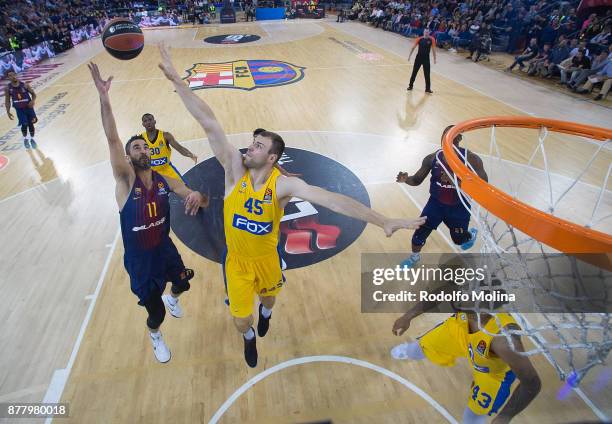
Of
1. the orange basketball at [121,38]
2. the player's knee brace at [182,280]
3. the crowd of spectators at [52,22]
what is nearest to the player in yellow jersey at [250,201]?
the player's knee brace at [182,280]

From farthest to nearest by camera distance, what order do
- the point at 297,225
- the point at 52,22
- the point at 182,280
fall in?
the point at 52,22
the point at 297,225
the point at 182,280

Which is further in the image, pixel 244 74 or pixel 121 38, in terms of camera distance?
pixel 244 74

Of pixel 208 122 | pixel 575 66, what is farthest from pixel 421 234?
pixel 575 66

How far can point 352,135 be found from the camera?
818 cm

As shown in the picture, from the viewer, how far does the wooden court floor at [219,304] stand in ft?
10.3

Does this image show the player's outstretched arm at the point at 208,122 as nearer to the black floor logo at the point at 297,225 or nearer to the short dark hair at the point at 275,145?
the short dark hair at the point at 275,145

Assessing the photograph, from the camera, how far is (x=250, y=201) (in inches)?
109

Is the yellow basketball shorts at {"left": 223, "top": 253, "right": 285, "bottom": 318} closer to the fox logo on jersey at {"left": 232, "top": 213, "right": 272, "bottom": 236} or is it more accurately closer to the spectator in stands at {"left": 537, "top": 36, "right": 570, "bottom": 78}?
the fox logo on jersey at {"left": 232, "top": 213, "right": 272, "bottom": 236}

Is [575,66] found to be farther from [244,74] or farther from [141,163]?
[141,163]

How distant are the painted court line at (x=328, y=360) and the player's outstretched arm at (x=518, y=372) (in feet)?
2.99

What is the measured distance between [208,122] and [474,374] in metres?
2.76

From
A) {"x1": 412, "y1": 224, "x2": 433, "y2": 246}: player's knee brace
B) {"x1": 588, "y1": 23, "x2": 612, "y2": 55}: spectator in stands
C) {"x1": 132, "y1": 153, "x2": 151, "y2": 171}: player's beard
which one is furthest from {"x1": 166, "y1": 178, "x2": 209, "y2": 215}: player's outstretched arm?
{"x1": 588, "y1": 23, "x2": 612, "y2": 55}: spectator in stands

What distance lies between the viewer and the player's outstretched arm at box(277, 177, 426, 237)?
2.22m

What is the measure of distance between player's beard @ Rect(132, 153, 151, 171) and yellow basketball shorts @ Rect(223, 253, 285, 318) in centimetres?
109
